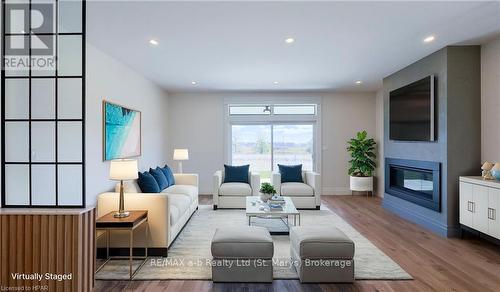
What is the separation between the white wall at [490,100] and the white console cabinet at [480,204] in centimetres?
44

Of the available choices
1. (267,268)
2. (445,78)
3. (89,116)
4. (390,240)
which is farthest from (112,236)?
(445,78)

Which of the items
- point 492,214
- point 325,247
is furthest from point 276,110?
point 325,247

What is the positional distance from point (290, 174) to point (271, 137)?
1.62m

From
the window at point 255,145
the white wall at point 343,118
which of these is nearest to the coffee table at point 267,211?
the window at point 255,145

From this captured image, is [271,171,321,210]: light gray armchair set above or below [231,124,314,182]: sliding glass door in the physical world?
below

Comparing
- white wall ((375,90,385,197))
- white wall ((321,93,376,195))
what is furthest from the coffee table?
white wall ((375,90,385,197))

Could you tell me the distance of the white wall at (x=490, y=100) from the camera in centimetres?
387

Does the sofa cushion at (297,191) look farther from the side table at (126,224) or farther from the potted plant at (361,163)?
the side table at (126,224)

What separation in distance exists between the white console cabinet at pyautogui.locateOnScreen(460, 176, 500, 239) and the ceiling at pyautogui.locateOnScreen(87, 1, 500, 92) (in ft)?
6.27

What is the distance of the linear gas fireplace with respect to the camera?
4.42 m

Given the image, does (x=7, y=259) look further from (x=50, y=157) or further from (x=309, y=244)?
(x=309, y=244)

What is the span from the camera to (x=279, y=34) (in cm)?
351

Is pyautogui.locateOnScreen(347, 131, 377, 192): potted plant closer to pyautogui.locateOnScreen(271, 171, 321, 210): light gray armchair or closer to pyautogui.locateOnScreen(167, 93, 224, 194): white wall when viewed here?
pyautogui.locateOnScreen(271, 171, 321, 210): light gray armchair

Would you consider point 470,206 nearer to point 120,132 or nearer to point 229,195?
point 229,195
